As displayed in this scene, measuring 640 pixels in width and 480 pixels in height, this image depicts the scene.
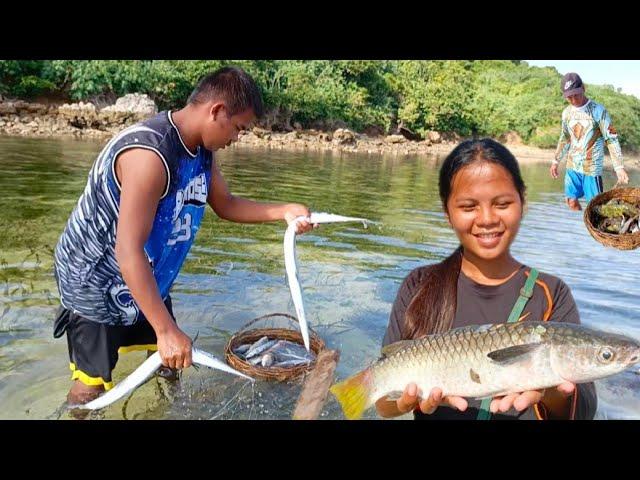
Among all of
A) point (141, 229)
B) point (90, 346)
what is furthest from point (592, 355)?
point (90, 346)

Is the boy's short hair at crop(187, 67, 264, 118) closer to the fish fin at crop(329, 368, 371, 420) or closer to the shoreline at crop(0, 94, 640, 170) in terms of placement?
the fish fin at crop(329, 368, 371, 420)

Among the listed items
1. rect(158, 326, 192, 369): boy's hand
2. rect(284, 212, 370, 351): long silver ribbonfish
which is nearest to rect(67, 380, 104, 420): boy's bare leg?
rect(158, 326, 192, 369): boy's hand

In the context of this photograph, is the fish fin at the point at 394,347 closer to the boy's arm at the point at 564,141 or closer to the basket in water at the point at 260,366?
the basket in water at the point at 260,366

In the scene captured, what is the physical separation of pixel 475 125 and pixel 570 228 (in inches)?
1641

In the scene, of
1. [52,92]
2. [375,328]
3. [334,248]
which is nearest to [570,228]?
[334,248]

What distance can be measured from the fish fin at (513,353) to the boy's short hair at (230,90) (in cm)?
203

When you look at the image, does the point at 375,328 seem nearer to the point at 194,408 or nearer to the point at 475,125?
the point at 194,408

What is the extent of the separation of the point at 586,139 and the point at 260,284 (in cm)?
566

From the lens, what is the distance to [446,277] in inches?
108

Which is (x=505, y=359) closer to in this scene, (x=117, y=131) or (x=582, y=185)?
(x=582, y=185)

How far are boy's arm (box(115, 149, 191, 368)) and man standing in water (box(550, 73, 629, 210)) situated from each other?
7.37 meters

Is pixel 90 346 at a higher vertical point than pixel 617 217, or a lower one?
lower

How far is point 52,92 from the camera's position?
3023cm

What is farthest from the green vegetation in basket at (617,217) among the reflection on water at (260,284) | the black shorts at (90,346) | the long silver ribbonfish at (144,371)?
the black shorts at (90,346)
